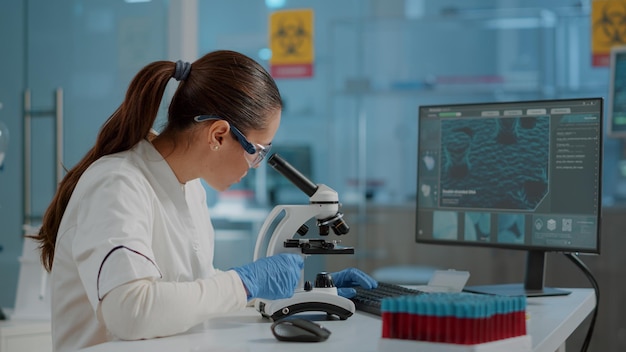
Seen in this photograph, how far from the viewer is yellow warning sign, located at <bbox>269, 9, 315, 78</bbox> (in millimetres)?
5008

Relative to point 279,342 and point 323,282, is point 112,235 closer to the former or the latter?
point 279,342

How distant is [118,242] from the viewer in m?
1.52

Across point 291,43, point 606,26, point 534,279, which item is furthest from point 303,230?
point 291,43

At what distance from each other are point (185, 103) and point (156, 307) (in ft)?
1.57

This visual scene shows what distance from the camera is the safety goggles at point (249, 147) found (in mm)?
1751

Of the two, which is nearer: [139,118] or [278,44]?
[139,118]

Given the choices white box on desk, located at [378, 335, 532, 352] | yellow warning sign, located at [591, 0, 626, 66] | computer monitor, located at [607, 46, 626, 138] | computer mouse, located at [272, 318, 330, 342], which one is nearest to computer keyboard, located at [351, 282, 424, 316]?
computer mouse, located at [272, 318, 330, 342]

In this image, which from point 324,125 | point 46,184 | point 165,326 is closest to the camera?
point 165,326

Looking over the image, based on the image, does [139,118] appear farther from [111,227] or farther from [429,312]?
[429,312]

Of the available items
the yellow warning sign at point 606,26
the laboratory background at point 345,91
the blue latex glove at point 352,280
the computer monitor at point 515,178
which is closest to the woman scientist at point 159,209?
the laboratory background at point 345,91

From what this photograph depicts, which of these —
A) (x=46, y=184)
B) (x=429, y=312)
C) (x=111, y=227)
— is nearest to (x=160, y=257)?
(x=111, y=227)

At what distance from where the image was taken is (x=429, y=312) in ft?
4.31

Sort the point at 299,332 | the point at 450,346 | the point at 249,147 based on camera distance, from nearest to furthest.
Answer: the point at 450,346, the point at 299,332, the point at 249,147

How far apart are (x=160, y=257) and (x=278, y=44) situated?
344 centimetres
